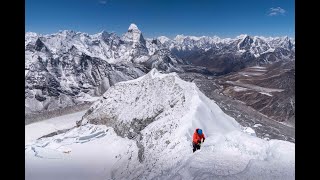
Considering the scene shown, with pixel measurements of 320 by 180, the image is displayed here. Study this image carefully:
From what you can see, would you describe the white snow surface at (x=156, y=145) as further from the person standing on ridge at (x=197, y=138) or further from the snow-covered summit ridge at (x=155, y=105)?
the person standing on ridge at (x=197, y=138)

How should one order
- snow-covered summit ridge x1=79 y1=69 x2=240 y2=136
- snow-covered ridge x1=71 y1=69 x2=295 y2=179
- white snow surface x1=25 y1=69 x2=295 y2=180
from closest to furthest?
1. snow-covered ridge x1=71 y1=69 x2=295 y2=179
2. white snow surface x1=25 y1=69 x2=295 y2=180
3. snow-covered summit ridge x1=79 y1=69 x2=240 y2=136

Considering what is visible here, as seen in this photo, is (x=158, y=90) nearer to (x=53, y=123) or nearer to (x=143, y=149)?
(x=143, y=149)

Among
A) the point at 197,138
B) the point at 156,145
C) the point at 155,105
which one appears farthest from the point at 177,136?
the point at 155,105

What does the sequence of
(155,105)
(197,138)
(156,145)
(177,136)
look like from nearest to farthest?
(197,138), (177,136), (156,145), (155,105)

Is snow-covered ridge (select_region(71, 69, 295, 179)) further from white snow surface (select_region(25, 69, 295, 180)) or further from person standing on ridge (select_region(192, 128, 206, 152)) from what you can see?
person standing on ridge (select_region(192, 128, 206, 152))

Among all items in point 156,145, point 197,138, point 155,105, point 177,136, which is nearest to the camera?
point 197,138

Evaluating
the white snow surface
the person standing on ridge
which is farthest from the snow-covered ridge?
the person standing on ridge

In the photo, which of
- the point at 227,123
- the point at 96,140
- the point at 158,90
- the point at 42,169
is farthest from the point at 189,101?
the point at 42,169

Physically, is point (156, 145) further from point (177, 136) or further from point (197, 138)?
point (197, 138)

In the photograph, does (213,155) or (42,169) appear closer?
(213,155)
